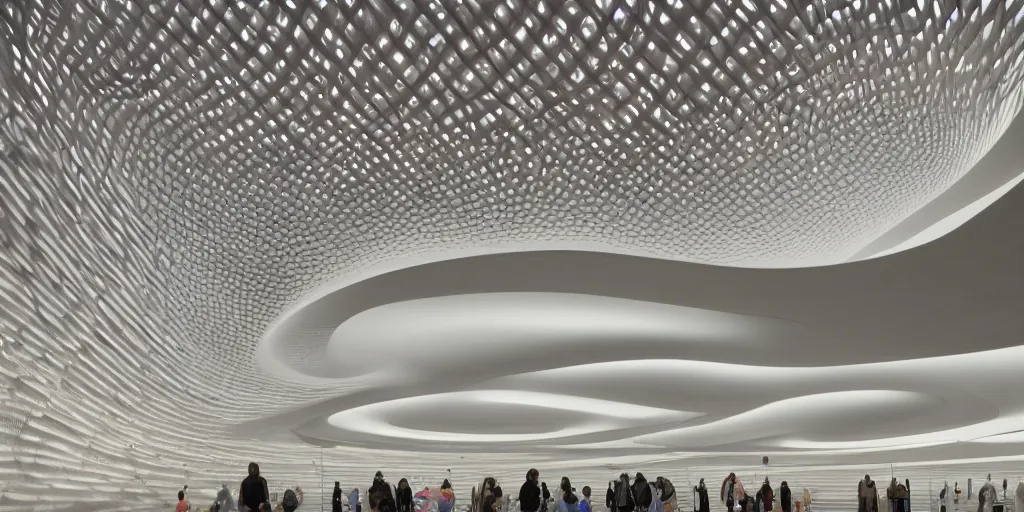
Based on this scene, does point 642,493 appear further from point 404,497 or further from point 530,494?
point 404,497

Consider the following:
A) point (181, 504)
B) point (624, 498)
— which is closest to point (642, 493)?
point (624, 498)

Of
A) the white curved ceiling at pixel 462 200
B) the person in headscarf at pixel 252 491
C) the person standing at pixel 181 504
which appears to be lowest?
the person standing at pixel 181 504

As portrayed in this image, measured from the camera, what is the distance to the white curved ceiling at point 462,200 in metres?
3.15

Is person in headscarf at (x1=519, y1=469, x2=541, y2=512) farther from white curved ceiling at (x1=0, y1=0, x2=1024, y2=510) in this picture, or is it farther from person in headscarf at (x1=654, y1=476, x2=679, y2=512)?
person in headscarf at (x1=654, y1=476, x2=679, y2=512)

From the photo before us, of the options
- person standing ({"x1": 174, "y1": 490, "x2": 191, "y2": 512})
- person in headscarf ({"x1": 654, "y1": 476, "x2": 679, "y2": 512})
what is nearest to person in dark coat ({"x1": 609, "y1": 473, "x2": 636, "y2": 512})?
person in headscarf ({"x1": 654, "y1": 476, "x2": 679, "y2": 512})

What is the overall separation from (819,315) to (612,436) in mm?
5600

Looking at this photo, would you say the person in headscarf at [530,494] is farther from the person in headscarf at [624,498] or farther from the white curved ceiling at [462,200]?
the white curved ceiling at [462,200]

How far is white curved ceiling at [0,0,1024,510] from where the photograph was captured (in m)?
3.15

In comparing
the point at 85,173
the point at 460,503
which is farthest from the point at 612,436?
the point at 85,173

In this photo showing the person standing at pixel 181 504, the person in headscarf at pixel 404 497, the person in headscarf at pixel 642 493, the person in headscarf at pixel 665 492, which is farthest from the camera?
the person in headscarf at pixel 404 497

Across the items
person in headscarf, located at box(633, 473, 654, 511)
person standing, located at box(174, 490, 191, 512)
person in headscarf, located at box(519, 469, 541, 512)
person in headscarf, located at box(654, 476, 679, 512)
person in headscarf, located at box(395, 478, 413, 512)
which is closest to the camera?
person in headscarf, located at box(519, 469, 541, 512)

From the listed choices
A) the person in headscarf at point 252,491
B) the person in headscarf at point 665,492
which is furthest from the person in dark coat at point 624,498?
the person in headscarf at point 252,491

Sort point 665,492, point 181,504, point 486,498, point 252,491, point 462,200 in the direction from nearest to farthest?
1. point 462,200
2. point 252,491
3. point 486,498
4. point 181,504
5. point 665,492

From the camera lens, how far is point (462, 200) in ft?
14.2
